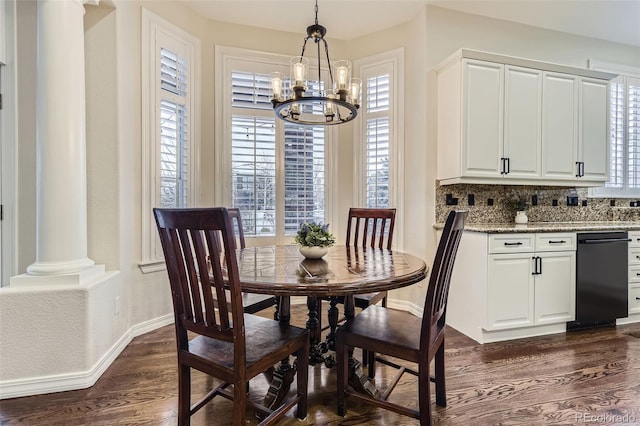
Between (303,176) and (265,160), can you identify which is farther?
(303,176)

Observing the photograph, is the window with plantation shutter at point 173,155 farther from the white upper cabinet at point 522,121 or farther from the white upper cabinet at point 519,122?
the white upper cabinet at point 522,121

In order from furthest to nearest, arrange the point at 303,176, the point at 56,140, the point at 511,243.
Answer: the point at 303,176 → the point at 511,243 → the point at 56,140

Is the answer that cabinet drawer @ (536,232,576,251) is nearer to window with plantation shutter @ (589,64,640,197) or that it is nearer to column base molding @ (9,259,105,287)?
window with plantation shutter @ (589,64,640,197)

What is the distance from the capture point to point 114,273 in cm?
246

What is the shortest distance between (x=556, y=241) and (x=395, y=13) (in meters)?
2.63

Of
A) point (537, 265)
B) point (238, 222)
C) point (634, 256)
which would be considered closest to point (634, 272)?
point (634, 256)

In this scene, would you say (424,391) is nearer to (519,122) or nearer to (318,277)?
(318,277)

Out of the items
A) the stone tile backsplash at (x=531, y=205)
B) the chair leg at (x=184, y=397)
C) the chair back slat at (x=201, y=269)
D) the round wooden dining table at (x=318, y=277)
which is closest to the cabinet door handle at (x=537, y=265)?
the stone tile backsplash at (x=531, y=205)

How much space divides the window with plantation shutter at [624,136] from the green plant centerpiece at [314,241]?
143 inches

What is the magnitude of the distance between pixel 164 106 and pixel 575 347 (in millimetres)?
4025

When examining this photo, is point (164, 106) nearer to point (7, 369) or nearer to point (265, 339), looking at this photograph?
point (7, 369)

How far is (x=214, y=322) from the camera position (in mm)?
1421

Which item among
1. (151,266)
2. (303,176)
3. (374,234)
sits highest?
(303,176)

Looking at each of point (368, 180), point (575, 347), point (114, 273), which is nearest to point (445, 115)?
point (368, 180)
